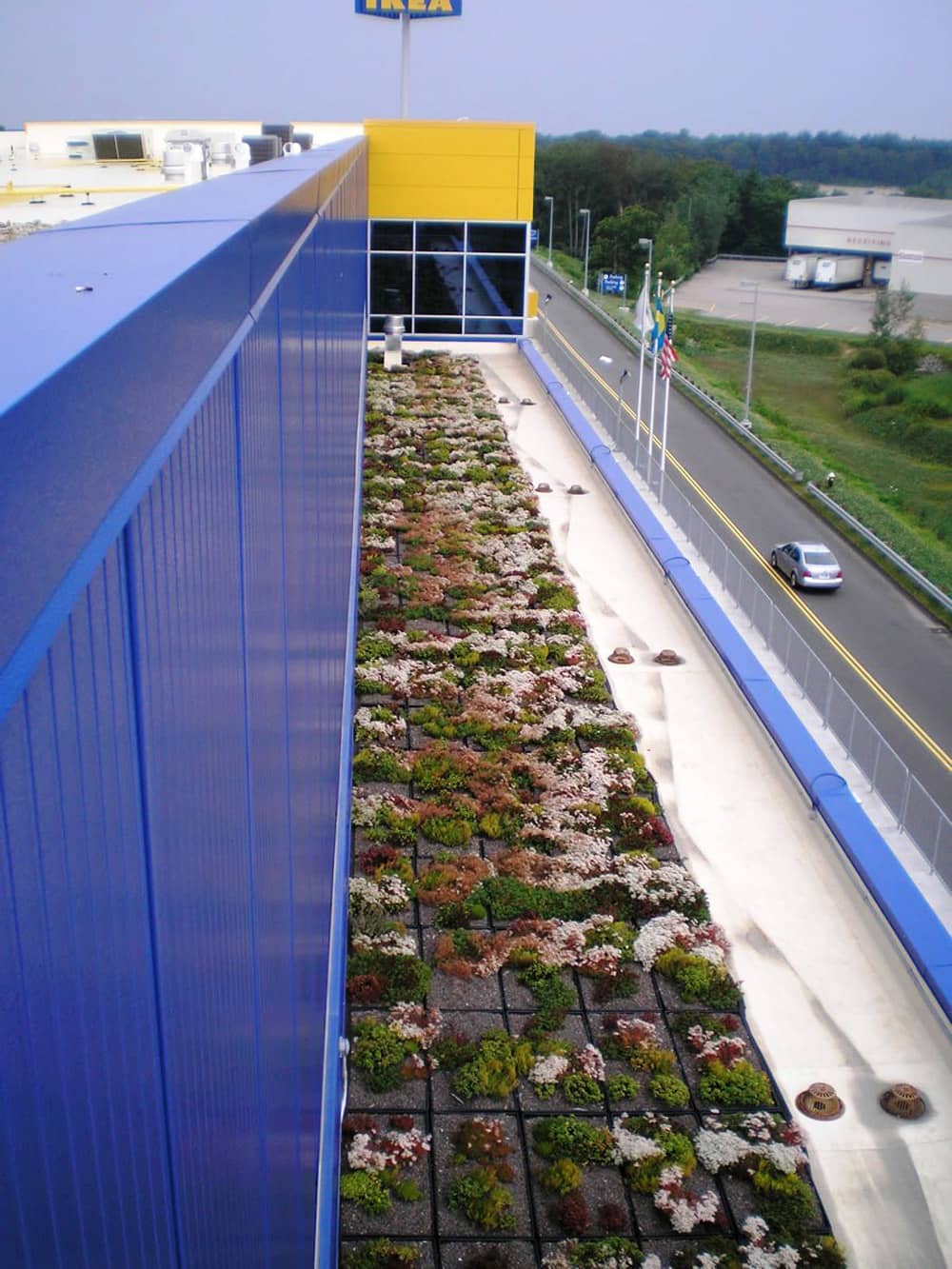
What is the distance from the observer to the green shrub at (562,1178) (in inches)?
352

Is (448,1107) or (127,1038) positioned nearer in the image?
(127,1038)

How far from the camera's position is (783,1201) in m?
8.92

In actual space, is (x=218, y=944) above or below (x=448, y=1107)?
above

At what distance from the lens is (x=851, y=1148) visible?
948 cm

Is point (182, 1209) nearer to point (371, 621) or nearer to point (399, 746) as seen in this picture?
point (399, 746)

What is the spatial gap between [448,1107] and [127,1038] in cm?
802

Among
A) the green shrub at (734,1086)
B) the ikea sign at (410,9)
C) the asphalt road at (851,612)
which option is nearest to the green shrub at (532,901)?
the green shrub at (734,1086)

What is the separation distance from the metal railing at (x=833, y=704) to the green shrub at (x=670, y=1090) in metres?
4.01

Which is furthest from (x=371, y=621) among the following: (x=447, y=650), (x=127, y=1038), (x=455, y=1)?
(x=455, y=1)

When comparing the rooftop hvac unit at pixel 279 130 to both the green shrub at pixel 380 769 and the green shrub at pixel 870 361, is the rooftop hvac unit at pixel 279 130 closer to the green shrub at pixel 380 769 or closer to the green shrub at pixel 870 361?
the green shrub at pixel 380 769

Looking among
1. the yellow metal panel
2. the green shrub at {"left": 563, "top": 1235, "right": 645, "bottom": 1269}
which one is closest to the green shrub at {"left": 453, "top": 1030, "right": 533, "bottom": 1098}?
the green shrub at {"left": 563, "top": 1235, "right": 645, "bottom": 1269}

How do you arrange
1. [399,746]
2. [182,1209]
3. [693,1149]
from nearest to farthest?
[182,1209] < [693,1149] < [399,746]

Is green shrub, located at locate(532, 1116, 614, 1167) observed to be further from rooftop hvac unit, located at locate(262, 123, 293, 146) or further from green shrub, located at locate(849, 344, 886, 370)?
green shrub, located at locate(849, 344, 886, 370)

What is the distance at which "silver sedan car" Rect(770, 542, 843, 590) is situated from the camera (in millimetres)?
31656
